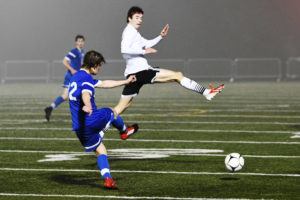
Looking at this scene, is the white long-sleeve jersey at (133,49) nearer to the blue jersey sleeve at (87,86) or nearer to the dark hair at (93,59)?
the dark hair at (93,59)

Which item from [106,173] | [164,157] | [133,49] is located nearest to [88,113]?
[106,173]

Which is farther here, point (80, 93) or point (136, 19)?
point (136, 19)

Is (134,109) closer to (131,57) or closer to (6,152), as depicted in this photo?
(131,57)

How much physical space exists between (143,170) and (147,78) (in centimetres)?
297

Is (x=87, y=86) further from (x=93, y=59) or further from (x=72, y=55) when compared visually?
(x=72, y=55)

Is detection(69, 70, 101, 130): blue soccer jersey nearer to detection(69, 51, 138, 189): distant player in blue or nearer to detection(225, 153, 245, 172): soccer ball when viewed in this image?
detection(69, 51, 138, 189): distant player in blue

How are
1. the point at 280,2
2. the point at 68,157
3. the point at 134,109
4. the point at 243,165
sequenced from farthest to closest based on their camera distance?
the point at 280,2
the point at 134,109
the point at 68,157
the point at 243,165

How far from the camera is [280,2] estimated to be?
1858 inches

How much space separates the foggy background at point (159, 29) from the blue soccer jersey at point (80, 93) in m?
35.9

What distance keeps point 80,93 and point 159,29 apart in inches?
1567

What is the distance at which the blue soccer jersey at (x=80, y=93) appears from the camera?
777cm

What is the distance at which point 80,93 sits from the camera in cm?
781

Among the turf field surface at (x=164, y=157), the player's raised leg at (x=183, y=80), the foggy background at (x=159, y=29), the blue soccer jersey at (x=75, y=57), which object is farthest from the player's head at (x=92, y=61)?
the foggy background at (x=159, y=29)

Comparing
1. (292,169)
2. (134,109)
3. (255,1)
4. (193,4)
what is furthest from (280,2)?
(292,169)
